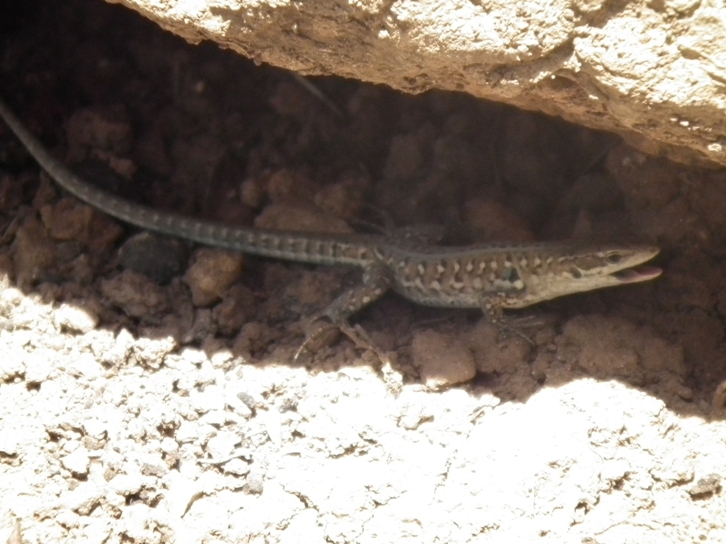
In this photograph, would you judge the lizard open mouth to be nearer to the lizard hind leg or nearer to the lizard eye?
the lizard eye

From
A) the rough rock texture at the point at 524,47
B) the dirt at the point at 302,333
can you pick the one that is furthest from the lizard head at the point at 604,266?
the rough rock texture at the point at 524,47

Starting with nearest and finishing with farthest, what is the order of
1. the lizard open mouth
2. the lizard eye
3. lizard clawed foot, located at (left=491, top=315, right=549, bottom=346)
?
1. the lizard open mouth
2. the lizard eye
3. lizard clawed foot, located at (left=491, top=315, right=549, bottom=346)

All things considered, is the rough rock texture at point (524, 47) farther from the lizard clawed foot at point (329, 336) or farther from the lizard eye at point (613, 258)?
the lizard clawed foot at point (329, 336)

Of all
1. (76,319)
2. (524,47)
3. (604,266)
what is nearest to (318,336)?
(76,319)

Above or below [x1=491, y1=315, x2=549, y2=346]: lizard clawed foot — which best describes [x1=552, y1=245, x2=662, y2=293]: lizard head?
above

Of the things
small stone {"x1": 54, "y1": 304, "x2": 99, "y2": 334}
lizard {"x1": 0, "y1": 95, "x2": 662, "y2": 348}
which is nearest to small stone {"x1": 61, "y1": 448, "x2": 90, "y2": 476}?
small stone {"x1": 54, "y1": 304, "x2": 99, "y2": 334}

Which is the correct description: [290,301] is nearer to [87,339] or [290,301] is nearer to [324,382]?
[324,382]
